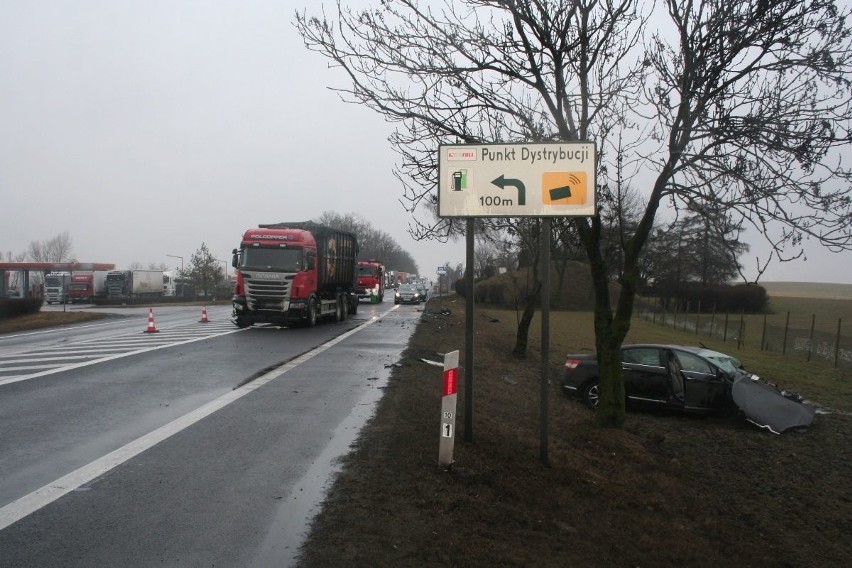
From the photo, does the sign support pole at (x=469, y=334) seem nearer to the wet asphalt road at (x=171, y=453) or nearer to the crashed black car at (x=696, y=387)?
the wet asphalt road at (x=171, y=453)

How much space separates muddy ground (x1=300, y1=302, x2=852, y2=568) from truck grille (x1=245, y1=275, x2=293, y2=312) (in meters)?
12.5

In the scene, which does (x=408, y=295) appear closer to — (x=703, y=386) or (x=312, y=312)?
(x=312, y=312)

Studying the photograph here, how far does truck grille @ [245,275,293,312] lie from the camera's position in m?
23.3

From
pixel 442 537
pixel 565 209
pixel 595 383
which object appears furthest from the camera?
pixel 595 383

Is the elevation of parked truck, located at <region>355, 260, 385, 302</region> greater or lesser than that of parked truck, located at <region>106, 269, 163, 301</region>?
greater

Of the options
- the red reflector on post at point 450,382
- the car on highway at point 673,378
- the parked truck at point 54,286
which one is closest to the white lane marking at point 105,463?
the red reflector on post at point 450,382

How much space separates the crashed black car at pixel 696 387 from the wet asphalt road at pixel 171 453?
456 centimetres

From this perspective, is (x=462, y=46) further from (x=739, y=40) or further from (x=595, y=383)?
(x=595, y=383)

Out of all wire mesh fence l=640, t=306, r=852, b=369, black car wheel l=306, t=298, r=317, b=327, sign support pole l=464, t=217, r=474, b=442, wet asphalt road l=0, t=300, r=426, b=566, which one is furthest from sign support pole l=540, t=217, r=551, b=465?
wire mesh fence l=640, t=306, r=852, b=369

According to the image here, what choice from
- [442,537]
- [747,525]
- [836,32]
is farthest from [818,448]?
[442,537]

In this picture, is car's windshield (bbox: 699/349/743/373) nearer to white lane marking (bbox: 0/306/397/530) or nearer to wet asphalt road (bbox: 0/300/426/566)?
wet asphalt road (bbox: 0/300/426/566)

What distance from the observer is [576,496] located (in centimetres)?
653

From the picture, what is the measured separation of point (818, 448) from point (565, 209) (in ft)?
22.7

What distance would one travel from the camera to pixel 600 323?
9547 millimetres
